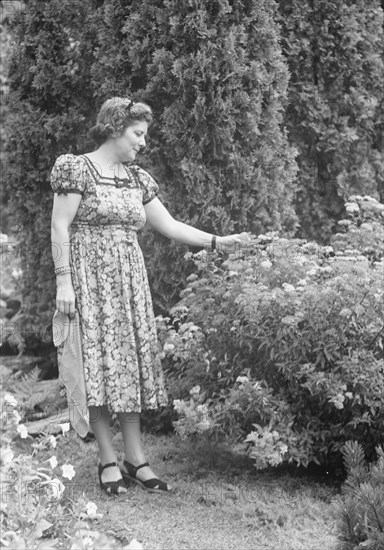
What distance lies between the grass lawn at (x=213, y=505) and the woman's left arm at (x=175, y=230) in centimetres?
121

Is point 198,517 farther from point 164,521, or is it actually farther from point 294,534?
point 294,534

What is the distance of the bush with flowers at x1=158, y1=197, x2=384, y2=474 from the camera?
425cm

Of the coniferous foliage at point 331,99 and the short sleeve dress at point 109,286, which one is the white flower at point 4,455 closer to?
the short sleeve dress at point 109,286

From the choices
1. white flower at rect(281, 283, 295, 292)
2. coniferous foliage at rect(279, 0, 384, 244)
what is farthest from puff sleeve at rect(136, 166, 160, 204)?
coniferous foliage at rect(279, 0, 384, 244)

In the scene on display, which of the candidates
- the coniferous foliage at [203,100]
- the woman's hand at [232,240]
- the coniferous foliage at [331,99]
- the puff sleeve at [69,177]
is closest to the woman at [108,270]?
the puff sleeve at [69,177]

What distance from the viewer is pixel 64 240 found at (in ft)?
13.8

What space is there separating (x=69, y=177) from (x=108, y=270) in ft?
1.71

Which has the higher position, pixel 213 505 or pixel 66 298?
pixel 66 298

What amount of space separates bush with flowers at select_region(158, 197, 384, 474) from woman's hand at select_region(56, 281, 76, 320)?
54cm

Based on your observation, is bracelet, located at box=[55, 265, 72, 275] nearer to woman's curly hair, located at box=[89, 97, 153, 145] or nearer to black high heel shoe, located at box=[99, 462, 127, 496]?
woman's curly hair, located at box=[89, 97, 153, 145]

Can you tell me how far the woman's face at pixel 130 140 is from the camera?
4348mm

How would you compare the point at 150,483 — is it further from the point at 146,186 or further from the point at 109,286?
the point at 146,186

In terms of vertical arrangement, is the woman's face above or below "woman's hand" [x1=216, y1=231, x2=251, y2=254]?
above

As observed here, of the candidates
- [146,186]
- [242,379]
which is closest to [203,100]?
[146,186]
